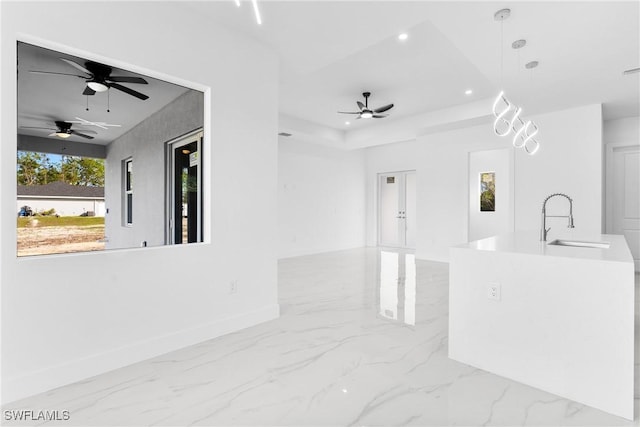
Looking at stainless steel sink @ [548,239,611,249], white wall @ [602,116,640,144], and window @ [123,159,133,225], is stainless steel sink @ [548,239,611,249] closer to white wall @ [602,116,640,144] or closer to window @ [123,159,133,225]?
window @ [123,159,133,225]

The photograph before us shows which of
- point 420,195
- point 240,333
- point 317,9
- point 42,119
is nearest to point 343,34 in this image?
point 317,9

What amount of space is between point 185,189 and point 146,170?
1.10 ft

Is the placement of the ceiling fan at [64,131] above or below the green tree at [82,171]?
above

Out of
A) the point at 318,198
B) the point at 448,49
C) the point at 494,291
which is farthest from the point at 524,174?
the point at 494,291

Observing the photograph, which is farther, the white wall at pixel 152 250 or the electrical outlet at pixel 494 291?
the electrical outlet at pixel 494 291

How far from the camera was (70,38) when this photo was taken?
2061mm

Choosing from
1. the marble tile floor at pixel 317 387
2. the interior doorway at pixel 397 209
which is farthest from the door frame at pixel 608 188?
the marble tile floor at pixel 317 387

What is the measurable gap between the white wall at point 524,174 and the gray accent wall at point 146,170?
185 inches

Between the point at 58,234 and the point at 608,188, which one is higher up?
the point at 608,188

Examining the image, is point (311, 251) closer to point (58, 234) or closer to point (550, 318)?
point (58, 234)

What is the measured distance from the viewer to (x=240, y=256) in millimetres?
3000

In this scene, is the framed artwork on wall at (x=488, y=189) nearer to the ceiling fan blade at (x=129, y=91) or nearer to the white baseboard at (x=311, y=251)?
the white baseboard at (x=311, y=251)

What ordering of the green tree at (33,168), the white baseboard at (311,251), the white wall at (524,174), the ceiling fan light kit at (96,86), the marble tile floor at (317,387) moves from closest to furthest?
1. the marble tile floor at (317,387)
2. the green tree at (33,168)
3. the ceiling fan light kit at (96,86)
4. the white wall at (524,174)
5. the white baseboard at (311,251)

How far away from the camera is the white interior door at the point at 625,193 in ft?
19.3
